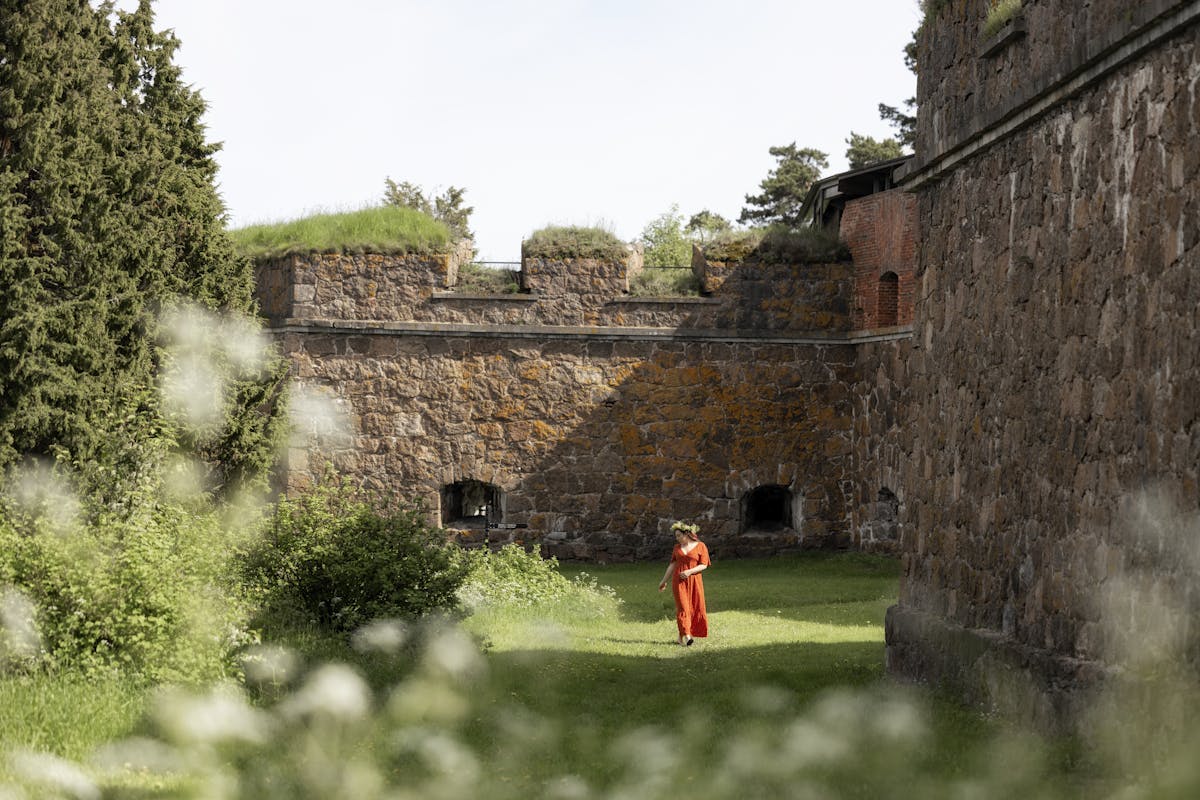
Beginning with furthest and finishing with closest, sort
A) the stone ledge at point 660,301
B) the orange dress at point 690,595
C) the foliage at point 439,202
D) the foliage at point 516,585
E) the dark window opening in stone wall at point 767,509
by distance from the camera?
the foliage at point 439,202
the dark window opening in stone wall at point 767,509
the stone ledge at point 660,301
the foliage at point 516,585
the orange dress at point 690,595

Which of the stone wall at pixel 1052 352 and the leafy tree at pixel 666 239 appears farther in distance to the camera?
the leafy tree at pixel 666 239

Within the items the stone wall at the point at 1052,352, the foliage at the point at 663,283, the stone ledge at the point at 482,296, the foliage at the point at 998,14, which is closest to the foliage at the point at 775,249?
the foliage at the point at 663,283

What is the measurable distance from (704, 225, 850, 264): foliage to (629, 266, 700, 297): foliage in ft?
1.75

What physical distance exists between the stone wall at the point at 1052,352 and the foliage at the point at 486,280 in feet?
32.0

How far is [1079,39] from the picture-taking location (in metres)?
7.21

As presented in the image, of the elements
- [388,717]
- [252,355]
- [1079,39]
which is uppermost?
[1079,39]

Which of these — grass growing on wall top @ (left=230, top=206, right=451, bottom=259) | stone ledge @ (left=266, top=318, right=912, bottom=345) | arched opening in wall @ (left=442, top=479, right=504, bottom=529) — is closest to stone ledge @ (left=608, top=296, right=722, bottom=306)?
stone ledge @ (left=266, top=318, right=912, bottom=345)

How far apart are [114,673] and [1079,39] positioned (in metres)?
→ 7.09

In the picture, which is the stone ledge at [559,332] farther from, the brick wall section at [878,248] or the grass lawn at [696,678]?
the grass lawn at [696,678]

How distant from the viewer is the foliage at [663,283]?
755 inches

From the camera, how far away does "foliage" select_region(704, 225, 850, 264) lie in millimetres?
19094

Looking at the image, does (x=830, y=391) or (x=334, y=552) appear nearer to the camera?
(x=334, y=552)

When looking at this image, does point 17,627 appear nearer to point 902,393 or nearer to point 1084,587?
point 1084,587

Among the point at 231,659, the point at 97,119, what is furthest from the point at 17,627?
the point at 97,119
